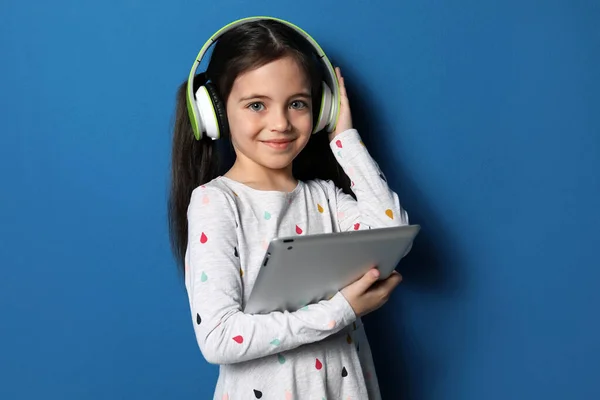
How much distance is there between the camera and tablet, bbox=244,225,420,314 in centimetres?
102

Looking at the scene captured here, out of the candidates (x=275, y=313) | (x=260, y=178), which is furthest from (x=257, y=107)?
(x=275, y=313)

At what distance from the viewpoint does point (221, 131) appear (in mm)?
1279

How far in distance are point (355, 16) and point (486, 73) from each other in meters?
0.32

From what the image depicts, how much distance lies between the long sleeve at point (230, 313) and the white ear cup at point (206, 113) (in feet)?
0.50

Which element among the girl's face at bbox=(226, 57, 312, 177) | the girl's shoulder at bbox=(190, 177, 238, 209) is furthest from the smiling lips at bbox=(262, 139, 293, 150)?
the girl's shoulder at bbox=(190, 177, 238, 209)

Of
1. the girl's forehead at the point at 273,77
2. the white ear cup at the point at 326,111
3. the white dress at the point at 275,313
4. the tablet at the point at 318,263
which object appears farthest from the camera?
the white ear cup at the point at 326,111

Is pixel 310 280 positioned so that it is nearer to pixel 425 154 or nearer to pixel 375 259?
pixel 375 259

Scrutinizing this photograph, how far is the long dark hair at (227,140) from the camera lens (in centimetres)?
125

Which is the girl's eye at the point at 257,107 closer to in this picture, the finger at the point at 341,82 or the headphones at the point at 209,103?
the headphones at the point at 209,103

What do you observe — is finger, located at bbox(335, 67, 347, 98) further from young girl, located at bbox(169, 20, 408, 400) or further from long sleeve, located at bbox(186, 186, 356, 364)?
long sleeve, located at bbox(186, 186, 356, 364)

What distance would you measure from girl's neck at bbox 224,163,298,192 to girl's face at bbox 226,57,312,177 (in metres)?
0.03

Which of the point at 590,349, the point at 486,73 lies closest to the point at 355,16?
the point at 486,73

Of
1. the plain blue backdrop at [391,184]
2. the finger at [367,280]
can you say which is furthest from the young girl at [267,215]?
the plain blue backdrop at [391,184]

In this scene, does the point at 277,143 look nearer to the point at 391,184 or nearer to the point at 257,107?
the point at 257,107
